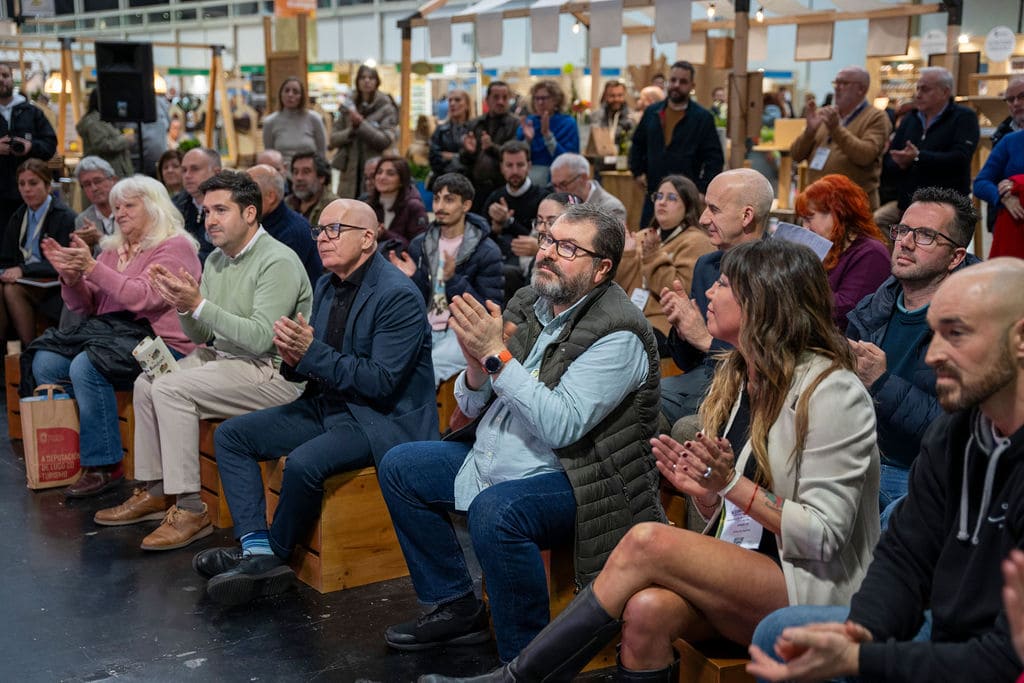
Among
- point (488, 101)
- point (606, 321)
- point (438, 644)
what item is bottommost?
point (438, 644)

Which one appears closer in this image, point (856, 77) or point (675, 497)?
point (675, 497)

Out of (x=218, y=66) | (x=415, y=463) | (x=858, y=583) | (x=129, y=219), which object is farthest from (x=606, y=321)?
(x=218, y=66)

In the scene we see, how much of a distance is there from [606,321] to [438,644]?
107 centimetres

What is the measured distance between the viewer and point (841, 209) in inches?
145

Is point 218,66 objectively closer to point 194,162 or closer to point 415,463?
point 194,162

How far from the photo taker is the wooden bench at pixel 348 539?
3.55 m

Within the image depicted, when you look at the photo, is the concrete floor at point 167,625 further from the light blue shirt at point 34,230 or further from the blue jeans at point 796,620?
the light blue shirt at point 34,230

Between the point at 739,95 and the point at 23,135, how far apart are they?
476cm

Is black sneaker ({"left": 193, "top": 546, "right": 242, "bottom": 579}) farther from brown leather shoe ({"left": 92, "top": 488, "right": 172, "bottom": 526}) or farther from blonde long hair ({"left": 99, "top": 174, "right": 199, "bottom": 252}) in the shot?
blonde long hair ({"left": 99, "top": 174, "right": 199, "bottom": 252})

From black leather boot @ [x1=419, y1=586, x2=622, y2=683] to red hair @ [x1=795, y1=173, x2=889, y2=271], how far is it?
182 cm

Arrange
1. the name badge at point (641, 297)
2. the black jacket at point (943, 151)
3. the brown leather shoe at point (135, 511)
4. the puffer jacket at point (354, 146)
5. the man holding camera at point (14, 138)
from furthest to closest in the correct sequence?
1. the puffer jacket at point (354, 146)
2. the man holding camera at point (14, 138)
3. the black jacket at point (943, 151)
4. the name badge at point (641, 297)
5. the brown leather shoe at point (135, 511)

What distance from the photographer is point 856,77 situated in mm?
6066

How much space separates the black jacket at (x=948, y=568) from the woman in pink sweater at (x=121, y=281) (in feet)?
10.7

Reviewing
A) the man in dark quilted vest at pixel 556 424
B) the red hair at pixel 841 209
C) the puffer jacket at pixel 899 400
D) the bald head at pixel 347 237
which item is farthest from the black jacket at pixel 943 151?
the man in dark quilted vest at pixel 556 424
